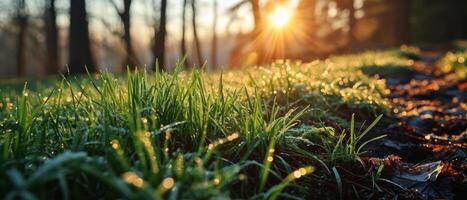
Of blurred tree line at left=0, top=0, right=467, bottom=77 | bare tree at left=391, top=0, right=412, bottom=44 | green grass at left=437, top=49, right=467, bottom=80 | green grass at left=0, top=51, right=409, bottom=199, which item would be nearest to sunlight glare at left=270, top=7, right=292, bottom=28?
blurred tree line at left=0, top=0, right=467, bottom=77

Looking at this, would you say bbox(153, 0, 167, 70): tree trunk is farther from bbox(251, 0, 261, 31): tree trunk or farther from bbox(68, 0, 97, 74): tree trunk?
bbox(251, 0, 261, 31): tree trunk

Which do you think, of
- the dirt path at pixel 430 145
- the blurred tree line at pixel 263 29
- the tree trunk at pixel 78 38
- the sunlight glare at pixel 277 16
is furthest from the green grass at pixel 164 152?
the sunlight glare at pixel 277 16

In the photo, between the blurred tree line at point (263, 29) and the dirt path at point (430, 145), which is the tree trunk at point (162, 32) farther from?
the dirt path at point (430, 145)

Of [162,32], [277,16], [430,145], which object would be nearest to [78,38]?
[162,32]

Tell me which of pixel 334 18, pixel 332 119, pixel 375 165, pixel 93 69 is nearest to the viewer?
pixel 375 165

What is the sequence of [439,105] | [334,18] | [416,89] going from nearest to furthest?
[439,105]
[416,89]
[334,18]

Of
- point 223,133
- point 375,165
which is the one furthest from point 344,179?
point 223,133

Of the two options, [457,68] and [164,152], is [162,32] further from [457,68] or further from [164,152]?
[164,152]

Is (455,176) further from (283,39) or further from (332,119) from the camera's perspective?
(283,39)
